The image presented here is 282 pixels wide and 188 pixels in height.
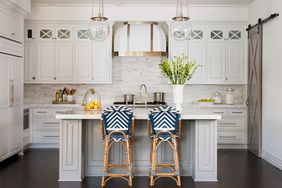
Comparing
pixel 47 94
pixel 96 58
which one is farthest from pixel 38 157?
pixel 96 58

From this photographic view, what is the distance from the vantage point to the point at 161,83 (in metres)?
7.79

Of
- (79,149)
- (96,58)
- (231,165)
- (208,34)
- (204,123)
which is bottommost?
(231,165)

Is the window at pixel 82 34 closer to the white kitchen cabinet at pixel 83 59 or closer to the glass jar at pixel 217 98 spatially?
the white kitchen cabinet at pixel 83 59

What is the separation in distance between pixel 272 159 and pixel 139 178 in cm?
239

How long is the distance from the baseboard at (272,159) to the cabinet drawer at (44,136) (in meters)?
4.05

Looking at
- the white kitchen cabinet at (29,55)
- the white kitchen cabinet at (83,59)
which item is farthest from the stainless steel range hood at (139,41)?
the white kitchen cabinet at (29,55)

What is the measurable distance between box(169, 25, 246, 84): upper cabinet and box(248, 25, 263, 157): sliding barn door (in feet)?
1.14

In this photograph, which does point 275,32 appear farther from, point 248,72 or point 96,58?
point 96,58

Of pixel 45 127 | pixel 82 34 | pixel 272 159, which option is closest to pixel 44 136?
pixel 45 127

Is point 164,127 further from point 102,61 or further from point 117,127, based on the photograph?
point 102,61

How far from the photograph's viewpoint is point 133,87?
25.6 ft

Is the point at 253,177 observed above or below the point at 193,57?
below

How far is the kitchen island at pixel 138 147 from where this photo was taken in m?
4.77

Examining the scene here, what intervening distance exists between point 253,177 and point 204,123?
1099mm
